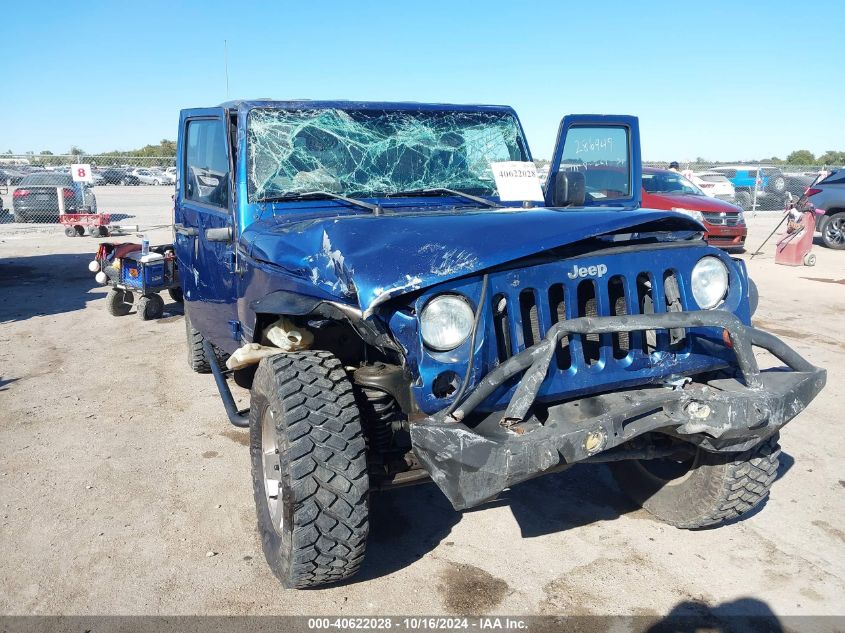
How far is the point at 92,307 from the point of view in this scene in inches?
354

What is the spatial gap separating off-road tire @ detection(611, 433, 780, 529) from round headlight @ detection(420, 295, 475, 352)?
1397 mm

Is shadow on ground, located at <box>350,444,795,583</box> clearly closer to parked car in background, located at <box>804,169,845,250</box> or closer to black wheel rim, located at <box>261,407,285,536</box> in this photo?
black wheel rim, located at <box>261,407,285,536</box>

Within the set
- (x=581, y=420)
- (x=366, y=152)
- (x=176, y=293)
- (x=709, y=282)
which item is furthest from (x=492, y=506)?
(x=176, y=293)

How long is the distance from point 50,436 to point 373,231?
3079mm

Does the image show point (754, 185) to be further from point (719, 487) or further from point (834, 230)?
point (719, 487)

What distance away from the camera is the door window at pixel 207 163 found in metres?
4.22

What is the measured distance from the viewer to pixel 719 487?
3.35m

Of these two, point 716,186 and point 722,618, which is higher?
point 716,186

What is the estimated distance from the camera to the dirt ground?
122 inches

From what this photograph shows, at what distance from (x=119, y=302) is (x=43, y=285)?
269 centimetres

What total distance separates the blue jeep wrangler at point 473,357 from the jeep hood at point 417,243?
0.01 metres

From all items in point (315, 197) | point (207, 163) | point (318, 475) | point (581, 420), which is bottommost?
point (318, 475)

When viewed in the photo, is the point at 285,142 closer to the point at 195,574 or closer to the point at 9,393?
the point at 195,574

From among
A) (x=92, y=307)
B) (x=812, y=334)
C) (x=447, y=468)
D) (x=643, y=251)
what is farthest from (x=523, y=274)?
(x=92, y=307)
